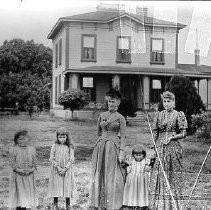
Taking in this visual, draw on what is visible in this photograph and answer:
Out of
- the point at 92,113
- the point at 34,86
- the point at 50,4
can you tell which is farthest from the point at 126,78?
the point at 50,4

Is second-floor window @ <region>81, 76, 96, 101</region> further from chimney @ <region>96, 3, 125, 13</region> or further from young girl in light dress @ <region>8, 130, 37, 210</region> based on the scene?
young girl in light dress @ <region>8, 130, 37, 210</region>

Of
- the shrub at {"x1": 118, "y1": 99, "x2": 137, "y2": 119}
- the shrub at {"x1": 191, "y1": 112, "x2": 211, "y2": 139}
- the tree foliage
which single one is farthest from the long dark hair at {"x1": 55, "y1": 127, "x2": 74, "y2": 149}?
the shrub at {"x1": 191, "y1": 112, "x2": 211, "y2": 139}

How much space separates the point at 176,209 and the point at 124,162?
28.6 inches

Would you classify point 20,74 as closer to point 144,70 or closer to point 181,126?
point 181,126

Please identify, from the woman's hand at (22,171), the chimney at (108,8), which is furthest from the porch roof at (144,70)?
the woman's hand at (22,171)

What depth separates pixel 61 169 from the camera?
15.5ft

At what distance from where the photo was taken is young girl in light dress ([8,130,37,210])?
4457 millimetres

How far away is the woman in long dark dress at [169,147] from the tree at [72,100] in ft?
10.3

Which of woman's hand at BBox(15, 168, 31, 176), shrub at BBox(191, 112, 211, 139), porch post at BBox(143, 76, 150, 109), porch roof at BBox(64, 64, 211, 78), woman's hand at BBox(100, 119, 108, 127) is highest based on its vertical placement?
porch roof at BBox(64, 64, 211, 78)

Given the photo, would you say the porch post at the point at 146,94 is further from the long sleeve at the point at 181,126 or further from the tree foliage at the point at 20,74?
the long sleeve at the point at 181,126

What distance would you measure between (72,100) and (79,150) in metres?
1.07

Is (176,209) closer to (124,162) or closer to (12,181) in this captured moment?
(124,162)

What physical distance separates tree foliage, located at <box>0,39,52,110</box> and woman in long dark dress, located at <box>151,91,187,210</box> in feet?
9.60

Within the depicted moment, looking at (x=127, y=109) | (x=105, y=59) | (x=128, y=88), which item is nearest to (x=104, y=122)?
(x=127, y=109)
